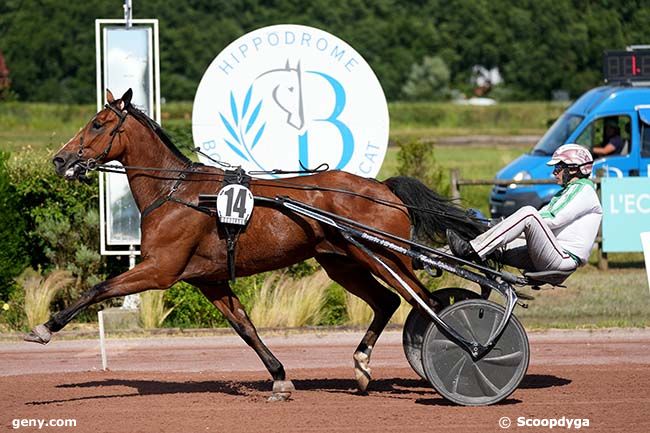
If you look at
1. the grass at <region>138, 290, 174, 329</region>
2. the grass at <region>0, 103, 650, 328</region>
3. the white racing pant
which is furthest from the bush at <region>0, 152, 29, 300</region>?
the white racing pant

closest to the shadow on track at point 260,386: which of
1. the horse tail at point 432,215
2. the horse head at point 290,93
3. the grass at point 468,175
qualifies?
the horse tail at point 432,215

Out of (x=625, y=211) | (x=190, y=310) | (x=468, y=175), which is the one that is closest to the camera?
(x=190, y=310)

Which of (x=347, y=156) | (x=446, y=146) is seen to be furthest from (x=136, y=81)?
(x=446, y=146)

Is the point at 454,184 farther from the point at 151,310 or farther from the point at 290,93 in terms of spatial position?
the point at 151,310

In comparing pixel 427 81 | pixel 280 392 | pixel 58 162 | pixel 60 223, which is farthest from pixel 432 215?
pixel 427 81

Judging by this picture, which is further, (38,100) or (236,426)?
(38,100)

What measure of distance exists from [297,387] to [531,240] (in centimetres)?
245

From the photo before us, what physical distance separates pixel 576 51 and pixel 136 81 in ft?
128

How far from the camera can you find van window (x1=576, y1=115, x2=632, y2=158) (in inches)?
746

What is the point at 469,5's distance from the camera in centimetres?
5569

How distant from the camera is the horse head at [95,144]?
9.03m

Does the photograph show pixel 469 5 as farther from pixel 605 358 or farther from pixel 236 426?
Answer: pixel 236 426

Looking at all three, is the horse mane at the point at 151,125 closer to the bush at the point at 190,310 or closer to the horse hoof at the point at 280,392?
the horse hoof at the point at 280,392

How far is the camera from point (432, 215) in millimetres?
9047
